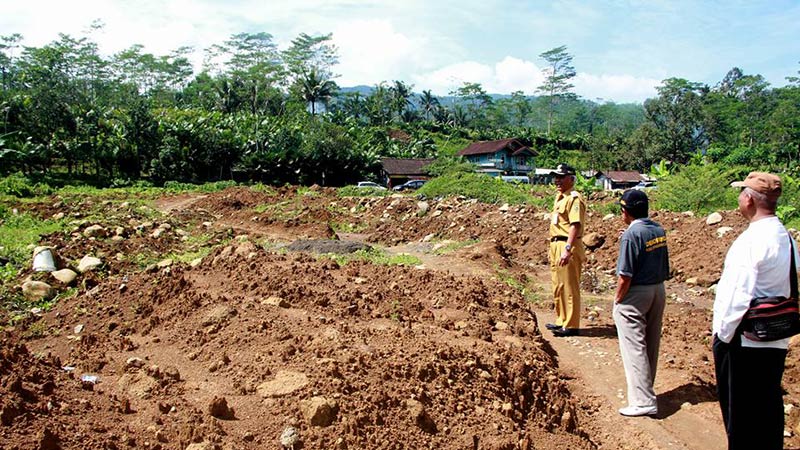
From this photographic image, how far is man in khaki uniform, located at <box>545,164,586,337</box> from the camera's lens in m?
A: 5.93

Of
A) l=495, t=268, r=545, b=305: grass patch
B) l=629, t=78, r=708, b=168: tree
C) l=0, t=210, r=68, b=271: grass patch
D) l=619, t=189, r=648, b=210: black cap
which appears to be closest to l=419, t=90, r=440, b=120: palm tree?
l=629, t=78, r=708, b=168: tree

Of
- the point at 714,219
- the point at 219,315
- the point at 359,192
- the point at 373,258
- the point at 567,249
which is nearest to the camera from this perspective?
the point at 219,315

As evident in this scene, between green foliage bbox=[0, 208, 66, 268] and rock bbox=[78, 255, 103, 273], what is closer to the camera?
rock bbox=[78, 255, 103, 273]

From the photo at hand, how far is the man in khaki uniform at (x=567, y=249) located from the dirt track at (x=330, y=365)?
304 mm

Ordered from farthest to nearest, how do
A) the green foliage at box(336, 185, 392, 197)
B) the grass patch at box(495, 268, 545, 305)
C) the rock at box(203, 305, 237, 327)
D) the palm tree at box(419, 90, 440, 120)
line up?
the palm tree at box(419, 90, 440, 120), the green foliage at box(336, 185, 392, 197), the grass patch at box(495, 268, 545, 305), the rock at box(203, 305, 237, 327)

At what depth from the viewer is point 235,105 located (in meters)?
52.5

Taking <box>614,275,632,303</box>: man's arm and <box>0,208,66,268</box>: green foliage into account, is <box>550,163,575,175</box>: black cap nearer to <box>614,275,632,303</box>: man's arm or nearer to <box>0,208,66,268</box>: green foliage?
<box>614,275,632,303</box>: man's arm

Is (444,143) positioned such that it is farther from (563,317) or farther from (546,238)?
(563,317)

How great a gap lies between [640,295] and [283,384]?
8.94ft

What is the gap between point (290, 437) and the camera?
3.27 metres

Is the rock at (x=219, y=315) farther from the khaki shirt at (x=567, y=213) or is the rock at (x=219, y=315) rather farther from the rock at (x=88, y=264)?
the rock at (x=88, y=264)

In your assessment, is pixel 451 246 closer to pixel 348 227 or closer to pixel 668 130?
pixel 348 227

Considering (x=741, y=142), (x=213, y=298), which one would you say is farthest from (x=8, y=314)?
(x=741, y=142)

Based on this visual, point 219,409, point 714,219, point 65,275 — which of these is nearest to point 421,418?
point 219,409
